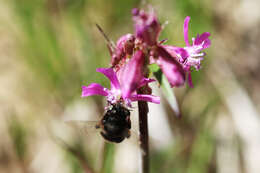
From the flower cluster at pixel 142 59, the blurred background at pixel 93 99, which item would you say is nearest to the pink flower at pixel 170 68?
the flower cluster at pixel 142 59

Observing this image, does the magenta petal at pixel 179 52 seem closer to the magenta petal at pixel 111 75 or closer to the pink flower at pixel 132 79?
the pink flower at pixel 132 79

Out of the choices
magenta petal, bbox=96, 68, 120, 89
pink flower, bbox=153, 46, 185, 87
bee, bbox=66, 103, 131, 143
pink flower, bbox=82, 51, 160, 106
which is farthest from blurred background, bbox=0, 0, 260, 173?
pink flower, bbox=153, 46, 185, 87

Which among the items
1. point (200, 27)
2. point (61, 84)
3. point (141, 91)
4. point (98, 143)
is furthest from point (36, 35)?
point (141, 91)

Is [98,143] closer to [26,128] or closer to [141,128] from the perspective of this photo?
[26,128]

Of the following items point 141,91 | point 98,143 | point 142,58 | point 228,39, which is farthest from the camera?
point 228,39

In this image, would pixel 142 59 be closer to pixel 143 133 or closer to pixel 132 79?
pixel 132 79

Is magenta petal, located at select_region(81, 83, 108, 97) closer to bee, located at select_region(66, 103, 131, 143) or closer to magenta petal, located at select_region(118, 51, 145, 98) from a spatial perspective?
bee, located at select_region(66, 103, 131, 143)
